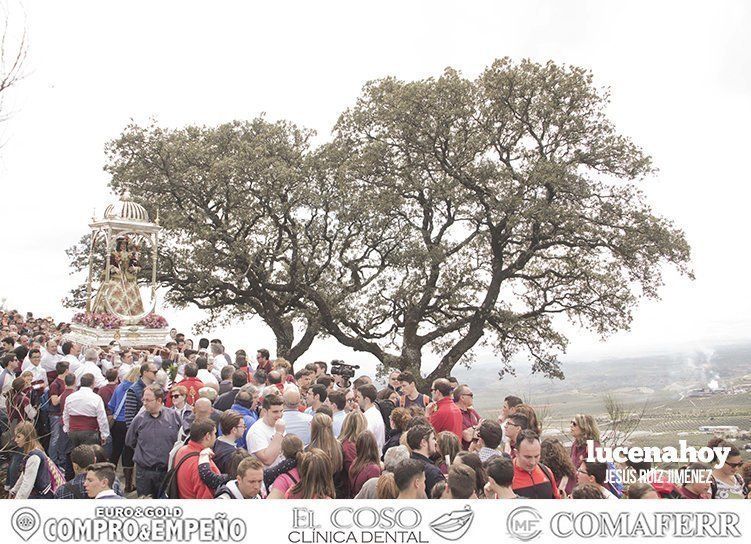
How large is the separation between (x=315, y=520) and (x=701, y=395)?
9384 millimetres

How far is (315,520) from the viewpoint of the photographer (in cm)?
570

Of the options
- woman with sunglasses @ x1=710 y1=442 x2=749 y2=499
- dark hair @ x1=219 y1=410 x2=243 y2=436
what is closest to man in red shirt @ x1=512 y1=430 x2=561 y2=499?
woman with sunglasses @ x1=710 y1=442 x2=749 y2=499

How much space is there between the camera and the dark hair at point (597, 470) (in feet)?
19.4

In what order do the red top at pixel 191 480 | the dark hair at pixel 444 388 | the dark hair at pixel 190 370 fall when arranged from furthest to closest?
1. the dark hair at pixel 190 370
2. the dark hair at pixel 444 388
3. the red top at pixel 191 480

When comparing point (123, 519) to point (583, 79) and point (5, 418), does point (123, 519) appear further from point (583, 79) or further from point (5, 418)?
point (583, 79)

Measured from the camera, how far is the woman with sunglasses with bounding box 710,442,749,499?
624 cm

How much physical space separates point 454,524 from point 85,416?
18.7ft

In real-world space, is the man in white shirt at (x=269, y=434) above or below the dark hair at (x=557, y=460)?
above

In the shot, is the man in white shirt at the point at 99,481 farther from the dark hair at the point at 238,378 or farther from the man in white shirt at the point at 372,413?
the dark hair at the point at 238,378

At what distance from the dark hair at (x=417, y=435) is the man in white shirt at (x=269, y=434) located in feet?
4.51

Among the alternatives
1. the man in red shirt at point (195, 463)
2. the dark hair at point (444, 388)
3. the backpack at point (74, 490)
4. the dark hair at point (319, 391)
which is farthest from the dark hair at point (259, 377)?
the backpack at point (74, 490)

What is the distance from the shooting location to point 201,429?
598cm

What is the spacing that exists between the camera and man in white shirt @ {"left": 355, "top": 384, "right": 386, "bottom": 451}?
13.6 feet

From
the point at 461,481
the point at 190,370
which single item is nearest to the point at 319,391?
the point at 190,370
